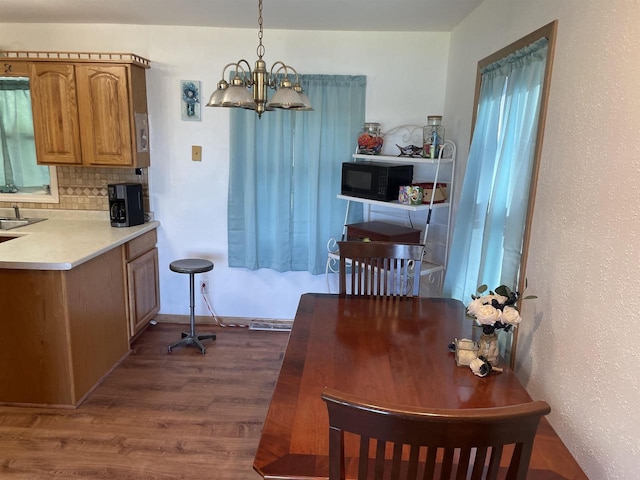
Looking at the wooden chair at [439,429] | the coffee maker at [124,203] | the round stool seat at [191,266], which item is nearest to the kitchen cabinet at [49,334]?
the round stool seat at [191,266]

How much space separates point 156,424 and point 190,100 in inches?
91.8

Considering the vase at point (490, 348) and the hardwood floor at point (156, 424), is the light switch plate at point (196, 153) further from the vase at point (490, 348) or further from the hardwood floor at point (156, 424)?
the vase at point (490, 348)

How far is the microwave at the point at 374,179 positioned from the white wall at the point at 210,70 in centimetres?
52

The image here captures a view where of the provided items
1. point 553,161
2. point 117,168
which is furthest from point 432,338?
point 117,168

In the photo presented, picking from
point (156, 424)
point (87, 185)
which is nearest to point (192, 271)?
point (156, 424)

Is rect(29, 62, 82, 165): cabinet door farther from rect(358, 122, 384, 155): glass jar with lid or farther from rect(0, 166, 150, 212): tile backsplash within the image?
rect(358, 122, 384, 155): glass jar with lid

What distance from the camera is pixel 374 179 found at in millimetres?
3184

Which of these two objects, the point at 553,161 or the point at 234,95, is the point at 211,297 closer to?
the point at 234,95

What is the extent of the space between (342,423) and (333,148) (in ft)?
9.29

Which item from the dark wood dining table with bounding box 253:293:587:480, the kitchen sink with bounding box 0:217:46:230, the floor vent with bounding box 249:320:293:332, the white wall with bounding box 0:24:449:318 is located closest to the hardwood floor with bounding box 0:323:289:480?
the floor vent with bounding box 249:320:293:332

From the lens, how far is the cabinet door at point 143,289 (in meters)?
3.33

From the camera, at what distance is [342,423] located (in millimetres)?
971

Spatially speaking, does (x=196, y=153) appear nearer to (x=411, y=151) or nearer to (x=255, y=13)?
(x=255, y=13)

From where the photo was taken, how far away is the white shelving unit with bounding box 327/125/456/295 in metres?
3.20
